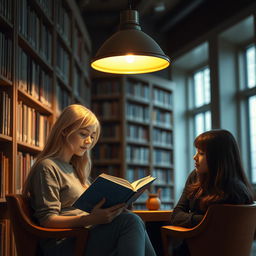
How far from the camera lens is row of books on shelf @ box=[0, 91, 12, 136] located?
112 inches

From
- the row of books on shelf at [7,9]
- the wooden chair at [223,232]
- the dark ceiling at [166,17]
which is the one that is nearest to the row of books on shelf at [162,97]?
the dark ceiling at [166,17]

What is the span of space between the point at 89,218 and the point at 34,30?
192 centimetres

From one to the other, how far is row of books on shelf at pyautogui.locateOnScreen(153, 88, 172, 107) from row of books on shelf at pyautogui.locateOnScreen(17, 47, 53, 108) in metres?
3.25

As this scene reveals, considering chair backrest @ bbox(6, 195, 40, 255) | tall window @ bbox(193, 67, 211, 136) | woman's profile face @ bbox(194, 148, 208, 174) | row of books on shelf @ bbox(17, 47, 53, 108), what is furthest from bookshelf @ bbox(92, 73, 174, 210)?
chair backrest @ bbox(6, 195, 40, 255)

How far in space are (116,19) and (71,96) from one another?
2.52m

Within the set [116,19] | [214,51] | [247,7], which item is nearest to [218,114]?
[214,51]

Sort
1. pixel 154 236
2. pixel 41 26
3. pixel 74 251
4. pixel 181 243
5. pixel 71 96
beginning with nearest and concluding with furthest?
pixel 74 251 → pixel 181 243 → pixel 154 236 → pixel 41 26 → pixel 71 96

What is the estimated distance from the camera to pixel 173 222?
102 inches

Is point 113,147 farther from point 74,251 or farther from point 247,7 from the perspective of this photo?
point 74,251

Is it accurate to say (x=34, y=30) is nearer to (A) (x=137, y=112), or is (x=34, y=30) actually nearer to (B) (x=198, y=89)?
(A) (x=137, y=112)

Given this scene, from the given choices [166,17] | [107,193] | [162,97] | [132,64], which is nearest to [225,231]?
[107,193]

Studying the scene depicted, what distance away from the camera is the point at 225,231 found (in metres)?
2.28

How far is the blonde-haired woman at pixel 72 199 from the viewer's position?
6.91 ft

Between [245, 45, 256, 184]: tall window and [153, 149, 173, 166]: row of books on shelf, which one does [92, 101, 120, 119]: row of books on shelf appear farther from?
[245, 45, 256, 184]: tall window
